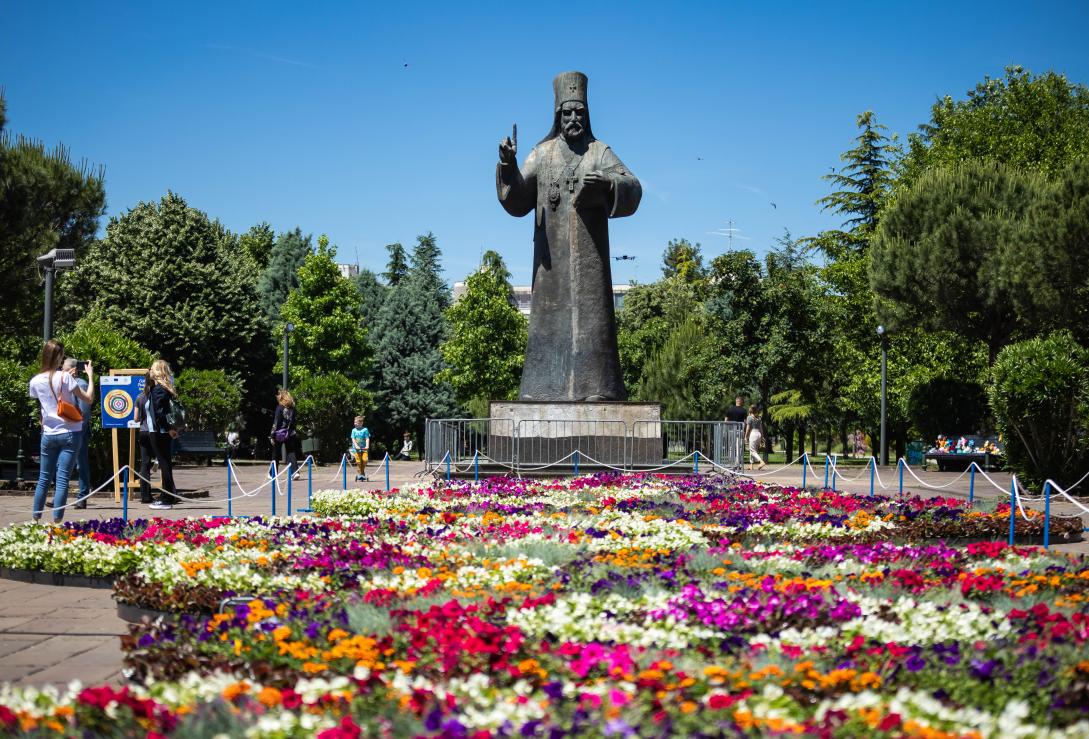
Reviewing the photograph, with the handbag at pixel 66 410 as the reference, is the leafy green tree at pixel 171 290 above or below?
above

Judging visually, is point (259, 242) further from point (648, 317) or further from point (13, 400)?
point (13, 400)

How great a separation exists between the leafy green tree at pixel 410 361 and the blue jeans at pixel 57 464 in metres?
41.2

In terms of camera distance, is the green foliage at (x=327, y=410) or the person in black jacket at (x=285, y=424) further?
the green foliage at (x=327, y=410)

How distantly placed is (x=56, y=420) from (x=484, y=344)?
3774 cm

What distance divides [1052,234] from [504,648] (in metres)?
24.3

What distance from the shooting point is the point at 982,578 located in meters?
6.55

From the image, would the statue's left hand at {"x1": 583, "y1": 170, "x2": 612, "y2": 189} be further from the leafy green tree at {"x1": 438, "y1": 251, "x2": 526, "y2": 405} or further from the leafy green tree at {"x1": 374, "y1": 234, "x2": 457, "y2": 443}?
the leafy green tree at {"x1": 374, "y1": 234, "x2": 457, "y2": 443}

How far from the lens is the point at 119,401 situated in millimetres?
14273

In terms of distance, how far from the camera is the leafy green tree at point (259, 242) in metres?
58.9

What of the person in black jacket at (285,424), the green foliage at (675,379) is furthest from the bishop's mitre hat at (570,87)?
the green foliage at (675,379)

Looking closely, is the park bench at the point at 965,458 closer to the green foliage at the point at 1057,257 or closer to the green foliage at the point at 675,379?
the green foliage at the point at 1057,257

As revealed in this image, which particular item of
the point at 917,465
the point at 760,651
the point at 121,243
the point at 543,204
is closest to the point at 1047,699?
the point at 760,651

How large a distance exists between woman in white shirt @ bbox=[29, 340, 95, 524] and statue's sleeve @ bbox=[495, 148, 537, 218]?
769cm

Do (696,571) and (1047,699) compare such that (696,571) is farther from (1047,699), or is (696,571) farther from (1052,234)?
(1052,234)
